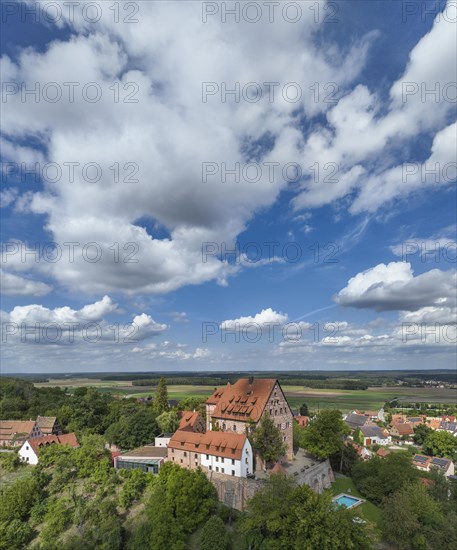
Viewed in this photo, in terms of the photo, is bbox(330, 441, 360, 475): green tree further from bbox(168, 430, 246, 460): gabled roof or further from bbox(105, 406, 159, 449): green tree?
bbox(105, 406, 159, 449): green tree

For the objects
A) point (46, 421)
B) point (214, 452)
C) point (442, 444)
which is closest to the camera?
point (214, 452)

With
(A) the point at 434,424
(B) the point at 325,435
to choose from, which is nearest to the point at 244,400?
(B) the point at 325,435

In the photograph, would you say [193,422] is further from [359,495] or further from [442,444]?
[442,444]

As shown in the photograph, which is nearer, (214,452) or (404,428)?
(214,452)

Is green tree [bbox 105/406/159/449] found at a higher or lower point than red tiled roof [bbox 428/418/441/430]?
higher

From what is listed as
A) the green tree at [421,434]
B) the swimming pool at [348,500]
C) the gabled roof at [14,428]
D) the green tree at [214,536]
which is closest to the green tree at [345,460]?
the swimming pool at [348,500]

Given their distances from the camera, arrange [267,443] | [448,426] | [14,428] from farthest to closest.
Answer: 1. [448,426]
2. [14,428]
3. [267,443]

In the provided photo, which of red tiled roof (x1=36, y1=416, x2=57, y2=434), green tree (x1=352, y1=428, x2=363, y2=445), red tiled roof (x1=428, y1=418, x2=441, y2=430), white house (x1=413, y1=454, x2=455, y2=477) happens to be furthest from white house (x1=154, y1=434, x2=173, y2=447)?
red tiled roof (x1=428, y1=418, x2=441, y2=430)
